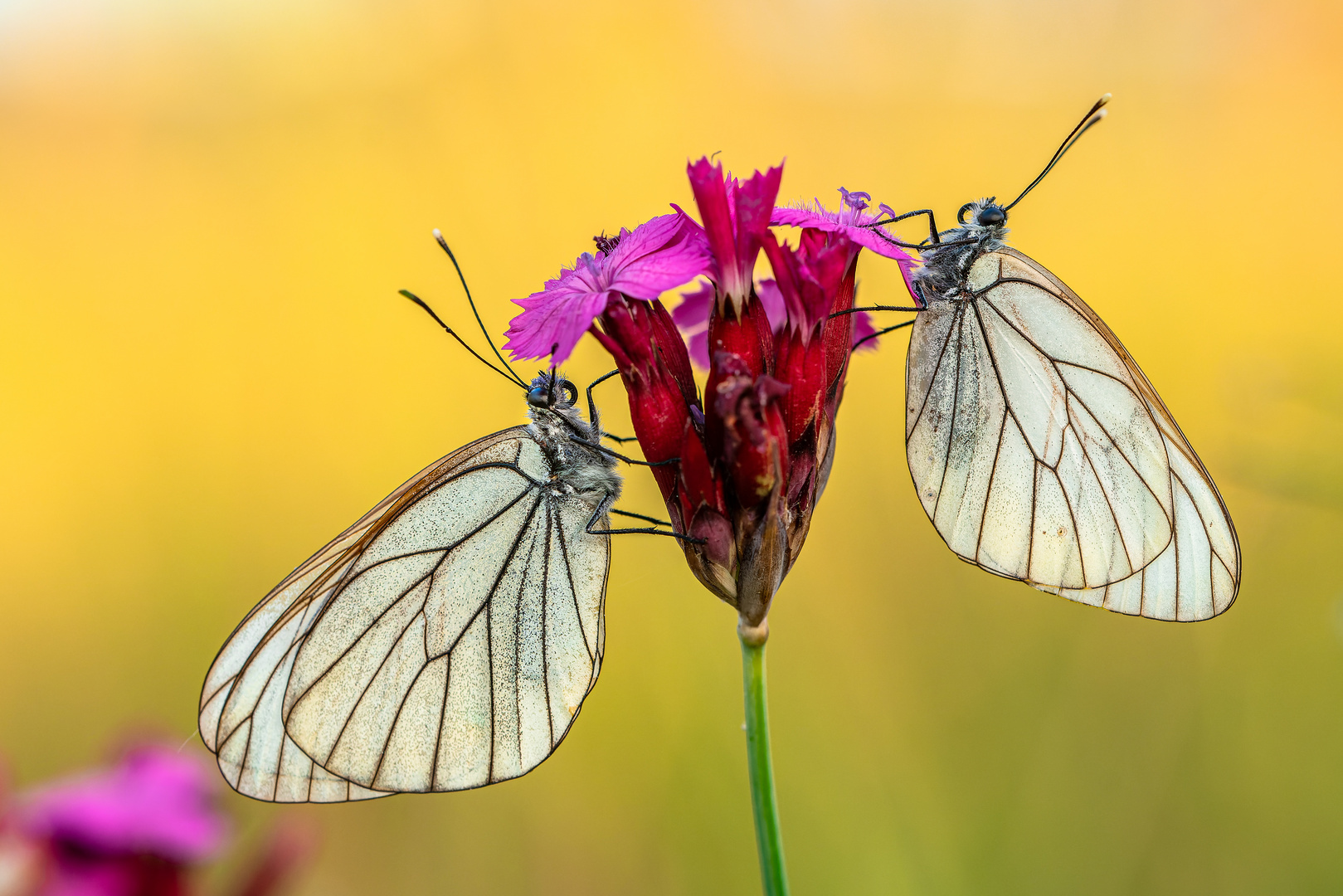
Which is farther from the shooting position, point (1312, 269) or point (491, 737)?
point (1312, 269)

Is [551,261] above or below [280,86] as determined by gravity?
below

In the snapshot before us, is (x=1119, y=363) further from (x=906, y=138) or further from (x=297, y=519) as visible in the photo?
(x=297, y=519)

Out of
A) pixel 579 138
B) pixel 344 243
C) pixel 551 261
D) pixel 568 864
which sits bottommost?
pixel 568 864

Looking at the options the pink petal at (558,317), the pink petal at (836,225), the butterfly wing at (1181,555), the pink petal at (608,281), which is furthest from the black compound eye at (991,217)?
the pink petal at (558,317)

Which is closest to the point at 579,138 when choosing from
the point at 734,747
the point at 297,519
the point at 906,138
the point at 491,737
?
the point at 906,138

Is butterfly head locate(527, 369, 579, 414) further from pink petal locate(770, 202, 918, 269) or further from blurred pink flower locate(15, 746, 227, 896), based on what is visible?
blurred pink flower locate(15, 746, 227, 896)

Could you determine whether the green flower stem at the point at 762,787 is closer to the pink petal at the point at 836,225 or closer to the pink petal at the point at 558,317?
the pink petal at the point at 558,317
